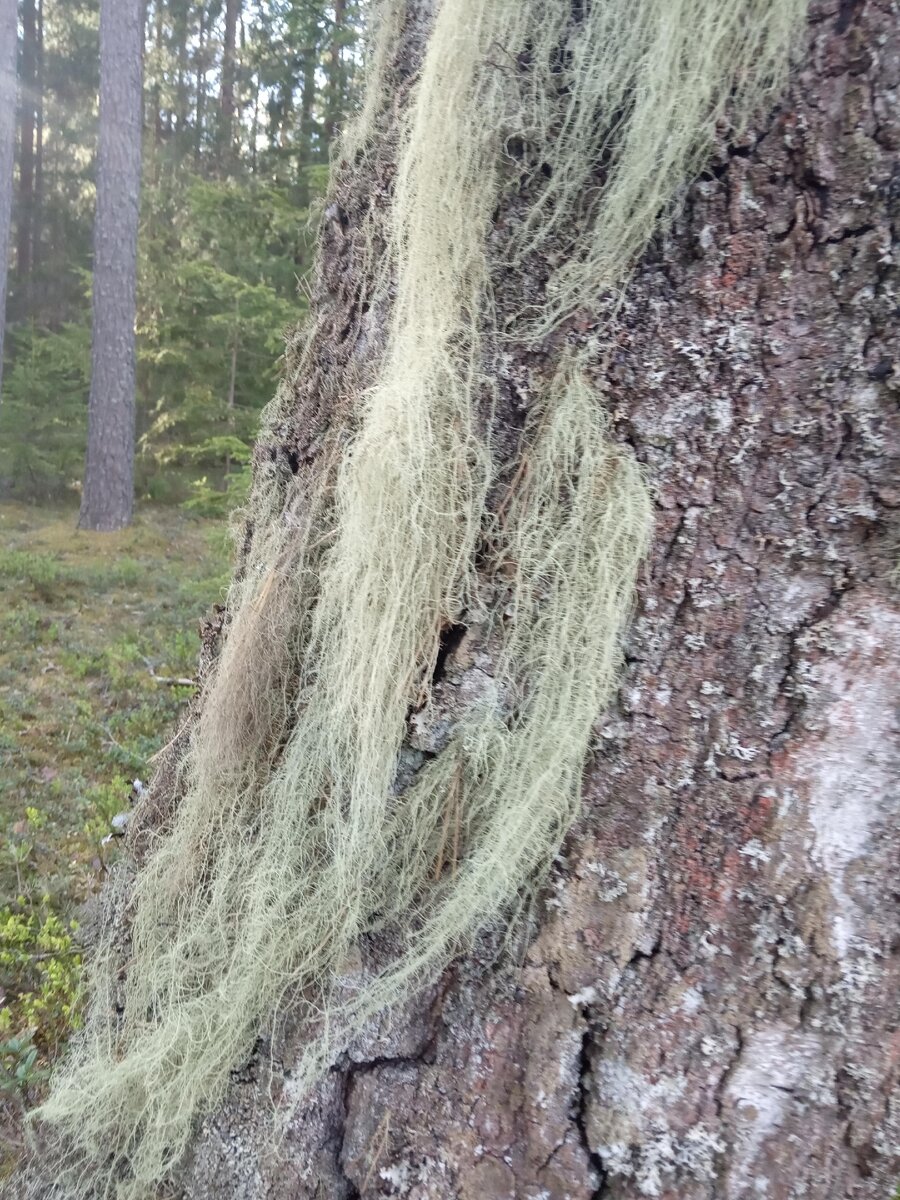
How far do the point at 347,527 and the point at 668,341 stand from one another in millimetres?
550

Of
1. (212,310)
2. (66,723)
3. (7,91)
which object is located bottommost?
(66,723)

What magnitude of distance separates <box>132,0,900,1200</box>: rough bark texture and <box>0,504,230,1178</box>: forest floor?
104 centimetres

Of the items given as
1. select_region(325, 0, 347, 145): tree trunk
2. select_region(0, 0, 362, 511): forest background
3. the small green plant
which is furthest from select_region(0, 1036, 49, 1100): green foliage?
select_region(325, 0, 347, 145): tree trunk

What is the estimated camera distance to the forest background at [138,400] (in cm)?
278

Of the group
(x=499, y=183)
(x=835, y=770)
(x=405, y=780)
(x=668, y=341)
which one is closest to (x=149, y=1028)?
(x=405, y=780)

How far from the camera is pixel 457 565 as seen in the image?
1.20 m

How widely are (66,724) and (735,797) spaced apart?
3.65m

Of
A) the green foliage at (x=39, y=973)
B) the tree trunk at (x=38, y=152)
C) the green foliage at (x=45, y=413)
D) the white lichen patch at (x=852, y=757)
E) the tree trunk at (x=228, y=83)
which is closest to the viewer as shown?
the white lichen patch at (x=852, y=757)

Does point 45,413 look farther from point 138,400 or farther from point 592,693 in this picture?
point 592,693

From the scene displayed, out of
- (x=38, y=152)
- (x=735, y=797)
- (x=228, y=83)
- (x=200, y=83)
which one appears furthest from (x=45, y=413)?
(x=735, y=797)

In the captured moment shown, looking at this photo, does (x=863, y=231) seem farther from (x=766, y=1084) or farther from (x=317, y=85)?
(x=317, y=85)

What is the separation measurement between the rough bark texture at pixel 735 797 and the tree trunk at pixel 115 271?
8288 mm

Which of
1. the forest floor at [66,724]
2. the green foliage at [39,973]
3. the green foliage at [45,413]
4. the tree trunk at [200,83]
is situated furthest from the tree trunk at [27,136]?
the green foliage at [39,973]

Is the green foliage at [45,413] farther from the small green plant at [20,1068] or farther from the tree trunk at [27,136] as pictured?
the small green plant at [20,1068]
